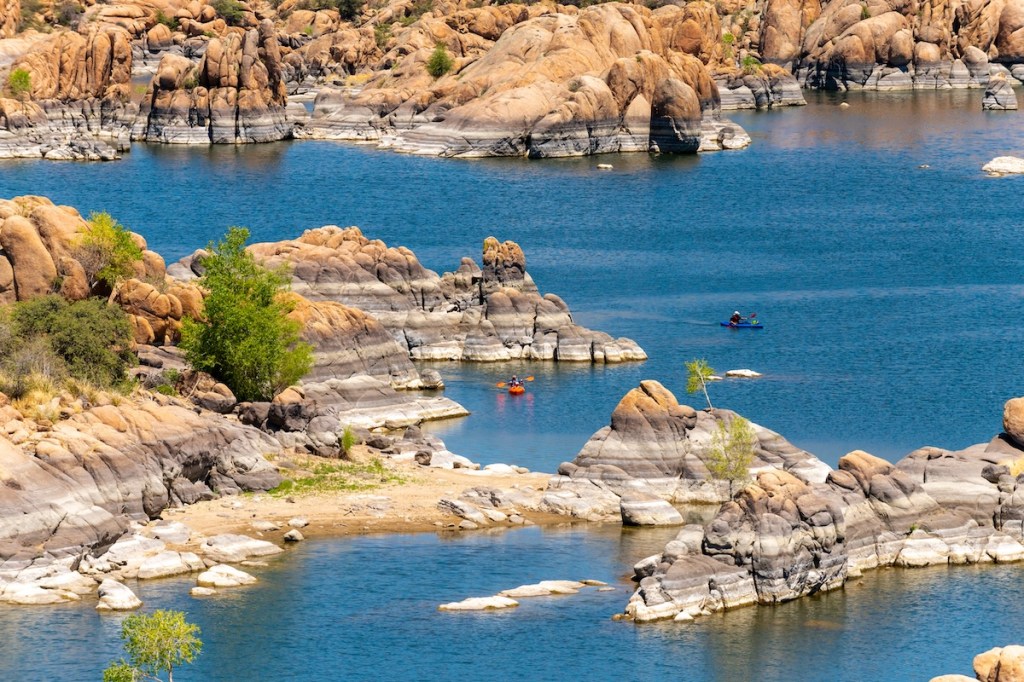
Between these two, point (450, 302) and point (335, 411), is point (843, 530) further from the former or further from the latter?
point (450, 302)

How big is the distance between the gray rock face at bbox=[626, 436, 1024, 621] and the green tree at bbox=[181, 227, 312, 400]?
31603mm

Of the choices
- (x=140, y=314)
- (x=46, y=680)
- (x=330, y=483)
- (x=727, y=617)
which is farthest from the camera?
(x=140, y=314)

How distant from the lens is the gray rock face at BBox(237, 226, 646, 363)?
13725 cm

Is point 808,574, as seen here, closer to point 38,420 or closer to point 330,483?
point 330,483

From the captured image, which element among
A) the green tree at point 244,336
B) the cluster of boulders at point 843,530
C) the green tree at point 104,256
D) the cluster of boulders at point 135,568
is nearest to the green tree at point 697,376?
the cluster of boulders at point 843,530

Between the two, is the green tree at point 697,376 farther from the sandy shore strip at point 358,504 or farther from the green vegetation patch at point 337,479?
the green vegetation patch at point 337,479

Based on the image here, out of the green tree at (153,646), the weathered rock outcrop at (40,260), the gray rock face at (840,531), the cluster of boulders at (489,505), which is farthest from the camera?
the weathered rock outcrop at (40,260)

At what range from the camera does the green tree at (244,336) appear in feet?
370

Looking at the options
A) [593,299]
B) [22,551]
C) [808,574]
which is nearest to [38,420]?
[22,551]

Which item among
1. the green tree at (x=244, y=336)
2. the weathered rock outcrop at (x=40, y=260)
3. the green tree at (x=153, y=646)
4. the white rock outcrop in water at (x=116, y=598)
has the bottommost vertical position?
the white rock outcrop in water at (x=116, y=598)

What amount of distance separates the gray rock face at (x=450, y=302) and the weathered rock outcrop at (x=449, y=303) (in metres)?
0.07

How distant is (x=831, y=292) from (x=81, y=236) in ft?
224

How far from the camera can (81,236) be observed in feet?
392

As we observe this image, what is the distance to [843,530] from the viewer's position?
90.7m
